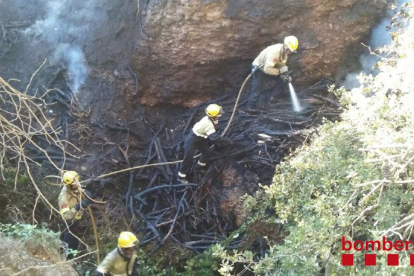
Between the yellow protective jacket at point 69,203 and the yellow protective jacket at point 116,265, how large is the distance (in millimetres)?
1241

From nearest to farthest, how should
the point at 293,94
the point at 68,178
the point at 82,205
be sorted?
1. the point at 68,178
2. the point at 82,205
3. the point at 293,94

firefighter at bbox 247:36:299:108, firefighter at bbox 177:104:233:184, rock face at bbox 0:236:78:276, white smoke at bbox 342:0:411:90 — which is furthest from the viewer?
white smoke at bbox 342:0:411:90

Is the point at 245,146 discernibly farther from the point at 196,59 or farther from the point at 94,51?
the point at 94,51

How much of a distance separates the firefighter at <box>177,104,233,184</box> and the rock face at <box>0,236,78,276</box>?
3.04 m

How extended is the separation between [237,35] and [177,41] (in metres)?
1.11

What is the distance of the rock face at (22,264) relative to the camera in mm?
5406

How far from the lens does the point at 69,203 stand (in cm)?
755

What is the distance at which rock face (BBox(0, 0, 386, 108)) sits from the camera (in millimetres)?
9250

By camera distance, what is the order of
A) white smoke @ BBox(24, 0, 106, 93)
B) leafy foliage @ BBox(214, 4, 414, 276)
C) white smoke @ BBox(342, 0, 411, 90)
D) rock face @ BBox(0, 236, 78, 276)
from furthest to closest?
white smoke @ BBox(24, 0, 106, 93) → white smoke @ BBox(342, 0, 411, 90) → rock face @ BBox(0, 236, 78, 276) → leafy foliage @ BBox(214, 4, 414, 276)

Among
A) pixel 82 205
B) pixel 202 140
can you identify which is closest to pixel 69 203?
pixel 82 205

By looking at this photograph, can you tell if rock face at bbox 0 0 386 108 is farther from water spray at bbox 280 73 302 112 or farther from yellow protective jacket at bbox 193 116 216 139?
yellow protective jacket at bbox 193 116 216 139

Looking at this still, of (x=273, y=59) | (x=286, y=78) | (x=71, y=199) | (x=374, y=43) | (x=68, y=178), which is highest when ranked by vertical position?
(x=273, y=59)

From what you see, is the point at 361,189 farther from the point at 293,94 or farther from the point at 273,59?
the point at 293,94

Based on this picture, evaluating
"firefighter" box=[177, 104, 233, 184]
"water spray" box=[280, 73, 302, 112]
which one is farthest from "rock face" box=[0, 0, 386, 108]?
"firefighter" box=[177, 104, 233, 184]
